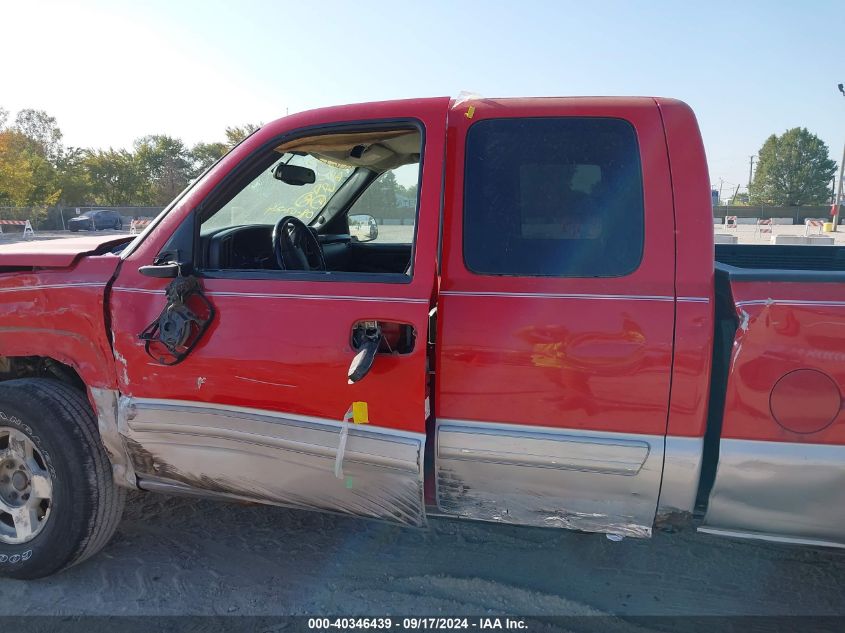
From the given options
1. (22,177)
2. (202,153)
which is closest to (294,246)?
(22,177)

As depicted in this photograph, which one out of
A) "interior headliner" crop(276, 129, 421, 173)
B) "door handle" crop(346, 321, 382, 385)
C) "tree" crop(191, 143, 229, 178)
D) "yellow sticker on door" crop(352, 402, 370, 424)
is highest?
"tree" crop(191, 143, 229, 178)

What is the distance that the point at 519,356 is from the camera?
7.22 feet

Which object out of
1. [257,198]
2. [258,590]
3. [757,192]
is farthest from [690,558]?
[757,192]

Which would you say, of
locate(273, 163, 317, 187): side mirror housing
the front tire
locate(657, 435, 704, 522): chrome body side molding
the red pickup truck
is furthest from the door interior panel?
locate(657, 435, 704, 522): chrome body side molding

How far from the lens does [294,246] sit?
3.19 metres

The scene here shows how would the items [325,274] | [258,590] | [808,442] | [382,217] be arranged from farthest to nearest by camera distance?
[382,217] < [258,590] < [325,274] < [808,442]

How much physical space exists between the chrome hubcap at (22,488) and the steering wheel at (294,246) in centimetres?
146

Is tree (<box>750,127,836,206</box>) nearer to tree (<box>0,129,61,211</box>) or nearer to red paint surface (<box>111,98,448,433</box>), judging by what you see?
tree (<box>0,129,61,211</box>)

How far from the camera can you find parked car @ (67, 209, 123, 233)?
3741 cm

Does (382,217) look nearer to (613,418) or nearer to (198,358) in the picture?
(198,358)

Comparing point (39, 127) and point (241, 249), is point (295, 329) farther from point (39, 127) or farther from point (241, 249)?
point (39, 127)

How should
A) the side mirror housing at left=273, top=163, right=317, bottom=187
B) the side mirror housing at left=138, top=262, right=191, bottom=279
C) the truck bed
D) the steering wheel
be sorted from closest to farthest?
the side mirror housing at left=138, top=262, right=191, bottom=279 < the side mirror housing at left=273, top=163, right=317, bottom=187 < the steering wheel < the truck bed

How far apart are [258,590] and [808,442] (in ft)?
7.72

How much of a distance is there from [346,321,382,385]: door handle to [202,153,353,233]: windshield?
948mm
